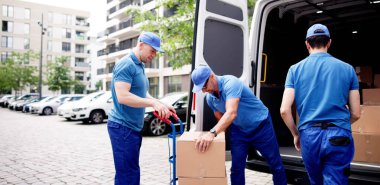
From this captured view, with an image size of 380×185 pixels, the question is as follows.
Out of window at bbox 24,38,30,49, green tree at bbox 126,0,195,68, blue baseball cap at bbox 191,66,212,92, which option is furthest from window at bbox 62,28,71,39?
blue baseball cap at bbox 191,66,212,92

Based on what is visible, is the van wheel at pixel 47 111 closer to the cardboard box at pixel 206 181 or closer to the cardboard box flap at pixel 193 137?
the cardboard box flap at pixel 193 137

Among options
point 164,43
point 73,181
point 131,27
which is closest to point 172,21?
point 164,43

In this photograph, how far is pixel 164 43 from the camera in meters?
14.4

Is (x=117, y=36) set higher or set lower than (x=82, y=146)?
higher

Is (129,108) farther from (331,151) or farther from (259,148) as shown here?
(331,151)

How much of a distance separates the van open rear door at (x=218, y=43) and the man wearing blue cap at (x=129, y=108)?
2.59 ft

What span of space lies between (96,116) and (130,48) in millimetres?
26601

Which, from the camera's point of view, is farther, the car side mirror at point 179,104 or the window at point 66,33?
the window at point 66,33

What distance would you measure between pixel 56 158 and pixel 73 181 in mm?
2239

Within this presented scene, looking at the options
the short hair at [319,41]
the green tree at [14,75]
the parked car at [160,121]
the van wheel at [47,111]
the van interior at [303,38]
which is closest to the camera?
the short hair at [319,41]

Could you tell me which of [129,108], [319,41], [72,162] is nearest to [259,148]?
[319,41]

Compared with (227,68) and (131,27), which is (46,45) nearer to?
(131,27)

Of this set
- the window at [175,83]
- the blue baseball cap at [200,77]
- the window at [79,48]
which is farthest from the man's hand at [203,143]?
the window at [79,48]

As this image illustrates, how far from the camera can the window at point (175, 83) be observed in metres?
32.0
